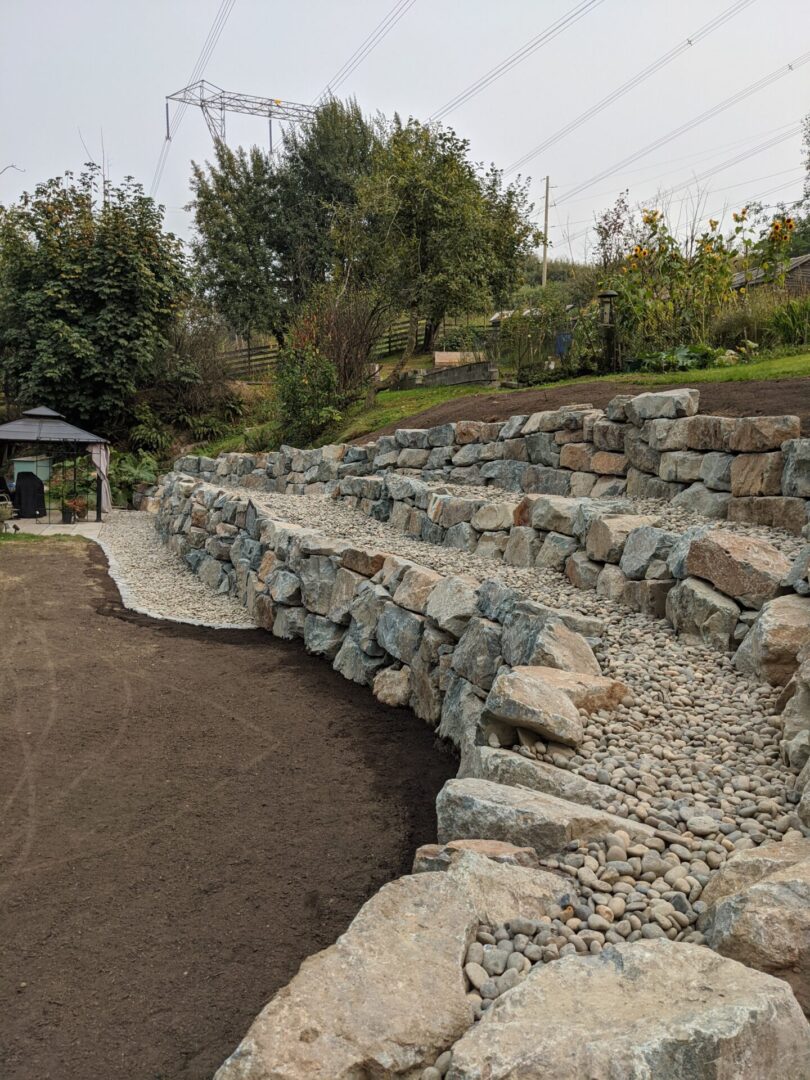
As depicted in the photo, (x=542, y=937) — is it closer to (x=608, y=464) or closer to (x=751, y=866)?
(x=751, y=866)

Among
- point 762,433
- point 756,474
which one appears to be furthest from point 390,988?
point 762,433

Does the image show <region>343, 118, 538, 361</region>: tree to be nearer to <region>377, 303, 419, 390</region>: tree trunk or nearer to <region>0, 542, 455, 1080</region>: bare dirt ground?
<region>377, 303, 419, 390</region>: tree trunk

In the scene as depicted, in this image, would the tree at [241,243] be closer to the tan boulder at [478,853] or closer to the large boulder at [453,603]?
the large boulder at [453,603]

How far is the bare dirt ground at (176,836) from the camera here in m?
2.64

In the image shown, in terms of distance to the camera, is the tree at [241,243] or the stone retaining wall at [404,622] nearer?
the stone retaining wall at [404,622]

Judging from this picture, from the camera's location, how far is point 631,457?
7.13 meters

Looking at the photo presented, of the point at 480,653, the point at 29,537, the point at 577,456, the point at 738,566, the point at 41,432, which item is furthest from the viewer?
the point at 41,432

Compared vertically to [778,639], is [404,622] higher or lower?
lower

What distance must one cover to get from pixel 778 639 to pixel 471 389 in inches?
395

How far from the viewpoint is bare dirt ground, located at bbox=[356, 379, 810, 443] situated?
6895 millimetres

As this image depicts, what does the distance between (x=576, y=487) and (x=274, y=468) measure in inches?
262

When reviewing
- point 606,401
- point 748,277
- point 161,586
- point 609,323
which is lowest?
point 161,586

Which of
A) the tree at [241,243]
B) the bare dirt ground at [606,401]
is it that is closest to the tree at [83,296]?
the tree at [241,243]

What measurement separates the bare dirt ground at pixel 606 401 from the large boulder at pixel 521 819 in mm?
4462
